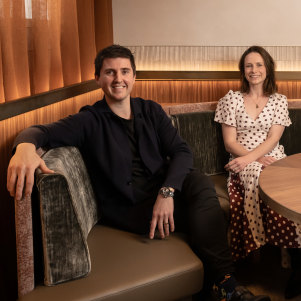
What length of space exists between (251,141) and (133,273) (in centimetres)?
148

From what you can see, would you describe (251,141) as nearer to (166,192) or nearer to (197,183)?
(197,183)

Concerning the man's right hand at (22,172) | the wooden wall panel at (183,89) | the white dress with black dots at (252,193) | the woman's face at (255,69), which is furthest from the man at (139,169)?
the wooden wall panel at (183,89)

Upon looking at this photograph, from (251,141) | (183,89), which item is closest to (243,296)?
(251,141)

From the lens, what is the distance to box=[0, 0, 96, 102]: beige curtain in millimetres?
1995

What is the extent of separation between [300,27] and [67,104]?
6.66ft

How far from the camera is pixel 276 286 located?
7.82ft

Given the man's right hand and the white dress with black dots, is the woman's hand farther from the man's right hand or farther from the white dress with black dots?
the man's right hand

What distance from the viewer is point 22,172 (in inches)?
57.0

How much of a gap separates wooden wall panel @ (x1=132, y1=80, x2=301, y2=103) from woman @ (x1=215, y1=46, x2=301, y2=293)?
2.04 ft

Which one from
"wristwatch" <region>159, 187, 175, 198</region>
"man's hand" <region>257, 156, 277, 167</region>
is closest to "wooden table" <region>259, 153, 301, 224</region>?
"wristwatch" <region>159, 187, 175, 198</region>

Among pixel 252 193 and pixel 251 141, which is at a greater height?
pixel 251 141

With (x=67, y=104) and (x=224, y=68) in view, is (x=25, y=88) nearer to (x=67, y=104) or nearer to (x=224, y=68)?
(x=67, y=104)

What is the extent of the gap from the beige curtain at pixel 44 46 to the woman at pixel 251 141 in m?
1.06

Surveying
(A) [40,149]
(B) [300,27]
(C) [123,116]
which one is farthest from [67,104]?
(B) [300,27]
